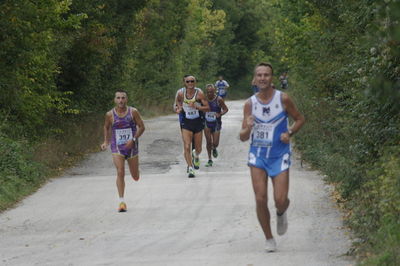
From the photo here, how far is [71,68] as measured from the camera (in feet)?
77.4

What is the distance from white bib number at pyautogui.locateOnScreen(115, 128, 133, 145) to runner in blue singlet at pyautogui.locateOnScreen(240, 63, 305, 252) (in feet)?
14.5

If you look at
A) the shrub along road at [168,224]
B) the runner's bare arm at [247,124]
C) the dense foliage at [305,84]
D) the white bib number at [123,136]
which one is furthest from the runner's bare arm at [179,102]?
the runner's bare arm at [247,124]

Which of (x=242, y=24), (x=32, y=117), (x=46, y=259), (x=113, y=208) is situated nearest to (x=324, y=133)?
(x=32, y=117)

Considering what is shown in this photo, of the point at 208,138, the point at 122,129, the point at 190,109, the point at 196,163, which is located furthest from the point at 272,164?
the point at 208,138

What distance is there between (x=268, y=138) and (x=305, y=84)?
55.7 ft

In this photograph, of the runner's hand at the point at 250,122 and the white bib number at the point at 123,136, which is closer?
the runner's hand at the point at 250,122

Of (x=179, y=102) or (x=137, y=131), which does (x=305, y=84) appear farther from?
(x=137, y=131)

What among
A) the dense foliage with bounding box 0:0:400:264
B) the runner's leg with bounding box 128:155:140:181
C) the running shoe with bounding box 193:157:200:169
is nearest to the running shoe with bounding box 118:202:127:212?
the runner's leg with bounding box 128:155:140:181

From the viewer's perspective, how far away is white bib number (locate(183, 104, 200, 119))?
55.7 ft

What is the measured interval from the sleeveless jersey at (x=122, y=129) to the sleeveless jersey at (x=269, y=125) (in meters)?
4.43

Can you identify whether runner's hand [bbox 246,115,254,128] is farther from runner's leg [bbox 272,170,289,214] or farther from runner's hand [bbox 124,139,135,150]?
runner's hand [bbox 124,139,135,150]

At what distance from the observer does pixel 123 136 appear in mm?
12836

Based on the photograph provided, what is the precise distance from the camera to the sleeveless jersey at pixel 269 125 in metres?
8.60

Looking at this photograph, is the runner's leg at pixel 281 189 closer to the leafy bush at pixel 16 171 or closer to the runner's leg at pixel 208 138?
the leafy bush at pixel 16 171
